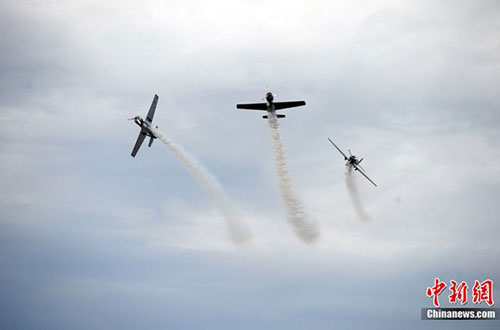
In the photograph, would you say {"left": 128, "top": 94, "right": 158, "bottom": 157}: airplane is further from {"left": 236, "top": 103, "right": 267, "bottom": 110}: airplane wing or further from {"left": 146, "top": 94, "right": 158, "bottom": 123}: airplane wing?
{"left": 236, "top": 103, "right": 267, "bottom": 110}: airplane wing

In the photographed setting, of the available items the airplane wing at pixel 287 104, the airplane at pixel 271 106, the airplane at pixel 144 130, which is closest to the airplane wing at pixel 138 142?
the airplane at pixel 144 130

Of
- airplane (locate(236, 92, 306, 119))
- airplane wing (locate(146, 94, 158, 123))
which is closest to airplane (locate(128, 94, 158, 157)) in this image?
airplane wing (locate(146, 94, 158, 123))

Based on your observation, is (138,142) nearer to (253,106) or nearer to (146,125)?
(146,125)

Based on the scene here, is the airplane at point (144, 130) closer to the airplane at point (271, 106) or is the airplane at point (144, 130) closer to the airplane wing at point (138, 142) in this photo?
the airplane wing at point (138, 142)

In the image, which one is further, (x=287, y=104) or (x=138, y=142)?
(x=138, y=142)

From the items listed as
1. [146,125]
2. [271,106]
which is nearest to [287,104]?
[271,106]

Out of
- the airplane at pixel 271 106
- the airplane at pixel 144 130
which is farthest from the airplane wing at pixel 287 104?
the airplane at pixel 144 130

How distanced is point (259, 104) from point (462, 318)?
56846mm

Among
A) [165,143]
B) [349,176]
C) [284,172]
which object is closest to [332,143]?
[349,176]

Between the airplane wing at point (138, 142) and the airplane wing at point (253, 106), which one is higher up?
the airplane wing at point (253, 106)

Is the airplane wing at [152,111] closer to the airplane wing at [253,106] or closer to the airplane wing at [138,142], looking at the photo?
the airplane wing at [138,142]

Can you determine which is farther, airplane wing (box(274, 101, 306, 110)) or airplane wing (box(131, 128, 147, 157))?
airplane wing (box(131, 128, 147, 157))

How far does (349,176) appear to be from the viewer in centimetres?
12138

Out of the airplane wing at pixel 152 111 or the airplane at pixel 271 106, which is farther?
the airplane wing at pixel 152 111
